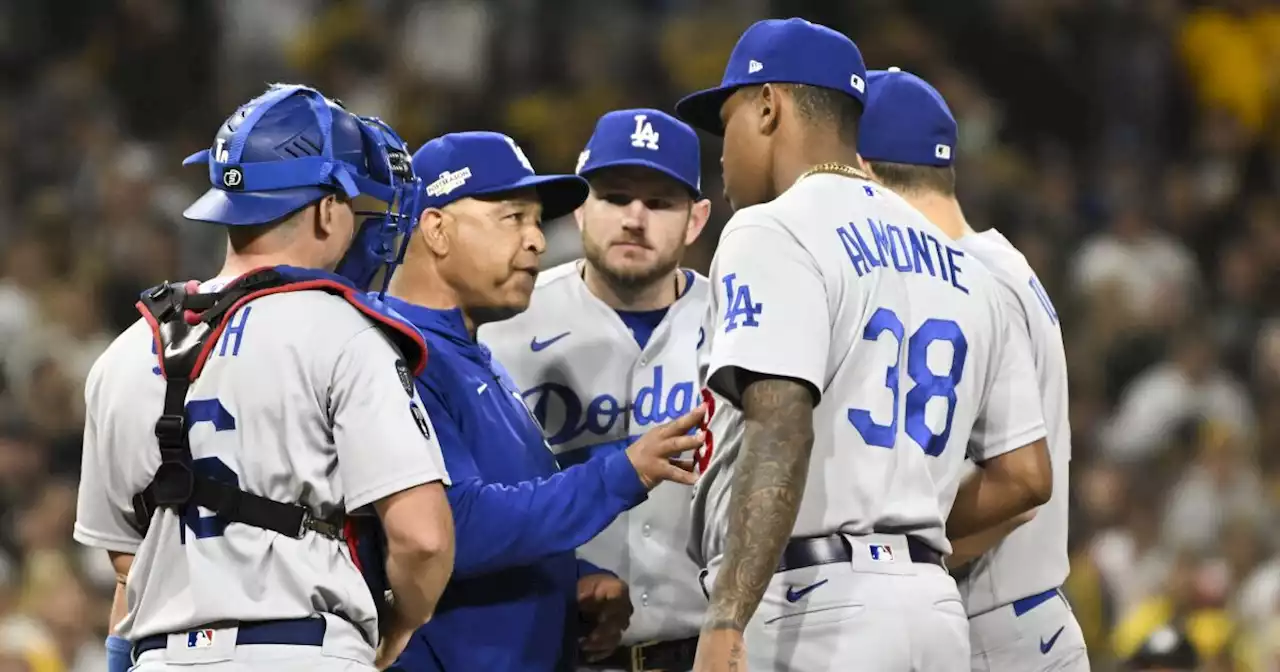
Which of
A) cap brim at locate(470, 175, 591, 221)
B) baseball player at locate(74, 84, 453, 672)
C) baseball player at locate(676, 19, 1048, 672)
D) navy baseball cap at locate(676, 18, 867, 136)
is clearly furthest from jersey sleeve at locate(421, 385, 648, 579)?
navy baseball cap at locate(676, 18, 867, 136)

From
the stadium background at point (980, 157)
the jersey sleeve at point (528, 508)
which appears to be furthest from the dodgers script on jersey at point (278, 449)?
the stadium background at point (980, 157)

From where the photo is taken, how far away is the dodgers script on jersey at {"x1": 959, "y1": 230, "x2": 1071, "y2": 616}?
14.7ft

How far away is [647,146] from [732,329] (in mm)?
1436

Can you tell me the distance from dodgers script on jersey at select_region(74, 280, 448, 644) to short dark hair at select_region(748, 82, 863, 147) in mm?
1122

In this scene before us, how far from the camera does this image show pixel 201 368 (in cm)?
336

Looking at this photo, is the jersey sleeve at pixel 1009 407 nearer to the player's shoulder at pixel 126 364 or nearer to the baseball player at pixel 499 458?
the baseball player at pixel 499 458

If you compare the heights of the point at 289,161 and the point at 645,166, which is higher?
the point at 289,161

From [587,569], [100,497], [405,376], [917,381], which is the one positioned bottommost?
[587,569]

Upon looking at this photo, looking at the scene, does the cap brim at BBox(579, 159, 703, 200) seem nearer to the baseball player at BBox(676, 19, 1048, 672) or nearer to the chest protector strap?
the baseball player at BBox(676, 19, 1048, 672)

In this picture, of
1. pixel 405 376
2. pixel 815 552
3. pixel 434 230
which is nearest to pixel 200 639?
pixel 405 376

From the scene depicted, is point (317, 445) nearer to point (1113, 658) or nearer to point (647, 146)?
point (647, 146)

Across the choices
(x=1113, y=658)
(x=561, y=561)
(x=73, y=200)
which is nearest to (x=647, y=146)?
(x=561, y=561)

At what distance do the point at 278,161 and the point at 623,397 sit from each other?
1.57 metres

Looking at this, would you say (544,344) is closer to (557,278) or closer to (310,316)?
(557,278)
